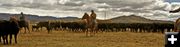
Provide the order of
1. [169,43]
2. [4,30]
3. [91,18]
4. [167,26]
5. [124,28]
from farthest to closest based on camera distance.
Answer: [124,28] < [167,26] < [91,18] < [4,30] < [169,43]

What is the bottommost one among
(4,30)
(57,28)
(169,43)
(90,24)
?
(57,28)

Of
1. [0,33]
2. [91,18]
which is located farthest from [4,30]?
[91,18]

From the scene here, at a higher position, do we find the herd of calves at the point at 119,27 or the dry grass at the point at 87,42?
the dry grass at the point at 87,42

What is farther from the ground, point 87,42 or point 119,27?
point 87,42

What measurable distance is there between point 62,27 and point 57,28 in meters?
1.02

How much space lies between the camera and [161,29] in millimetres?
54125

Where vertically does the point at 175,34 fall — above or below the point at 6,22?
above

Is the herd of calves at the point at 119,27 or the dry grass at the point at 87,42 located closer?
the dry grass at the point at 87,42

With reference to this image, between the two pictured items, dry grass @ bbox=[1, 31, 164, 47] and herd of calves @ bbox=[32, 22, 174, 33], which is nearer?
dry grass @ bbox=[1, 31, 164, 47]

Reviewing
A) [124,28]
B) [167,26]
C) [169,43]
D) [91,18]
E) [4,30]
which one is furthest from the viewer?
[124,28]

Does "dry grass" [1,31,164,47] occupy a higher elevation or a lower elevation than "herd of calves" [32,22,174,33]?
higher

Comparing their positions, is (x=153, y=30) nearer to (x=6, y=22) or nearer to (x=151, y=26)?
(x=151, y=26)

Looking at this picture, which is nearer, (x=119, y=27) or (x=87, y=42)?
(x=87, y=42)

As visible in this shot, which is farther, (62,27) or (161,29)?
(62,27)
